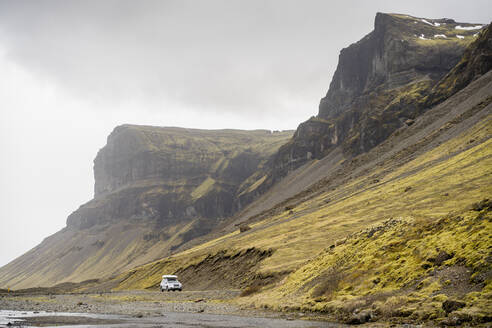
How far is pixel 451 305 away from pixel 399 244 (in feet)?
34.8

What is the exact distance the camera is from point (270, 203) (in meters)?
175

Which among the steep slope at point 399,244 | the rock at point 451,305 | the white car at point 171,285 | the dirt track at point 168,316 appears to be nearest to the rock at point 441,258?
the steep slope at point 399,244

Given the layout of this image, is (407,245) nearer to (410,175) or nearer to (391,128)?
(410,175)

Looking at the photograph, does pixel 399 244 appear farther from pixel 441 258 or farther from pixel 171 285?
pixel 171 285

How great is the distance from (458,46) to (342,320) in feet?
699

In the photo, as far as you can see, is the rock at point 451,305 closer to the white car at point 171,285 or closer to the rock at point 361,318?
the rock at point 361,318

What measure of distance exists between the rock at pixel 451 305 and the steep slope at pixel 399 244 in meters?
0.04

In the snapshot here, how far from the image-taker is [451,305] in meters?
16.3

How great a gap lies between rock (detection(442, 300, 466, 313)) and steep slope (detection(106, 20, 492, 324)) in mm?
42

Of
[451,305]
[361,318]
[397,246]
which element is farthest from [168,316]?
[451,305]

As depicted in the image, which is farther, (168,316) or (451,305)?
(168,316)

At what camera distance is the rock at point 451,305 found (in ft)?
52.6

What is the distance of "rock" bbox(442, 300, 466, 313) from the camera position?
1604 cm

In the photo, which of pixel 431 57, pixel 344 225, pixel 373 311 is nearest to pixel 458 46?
pixel 431 57
